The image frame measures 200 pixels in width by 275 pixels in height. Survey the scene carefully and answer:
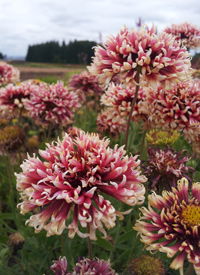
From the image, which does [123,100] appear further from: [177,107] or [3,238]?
[3,238]

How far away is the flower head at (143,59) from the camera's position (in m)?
1.34

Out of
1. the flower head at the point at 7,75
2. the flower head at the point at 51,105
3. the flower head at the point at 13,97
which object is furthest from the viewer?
the flower head at the point at 7,75

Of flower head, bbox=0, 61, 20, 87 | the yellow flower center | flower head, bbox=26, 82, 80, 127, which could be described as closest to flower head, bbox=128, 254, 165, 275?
the yellow flower center

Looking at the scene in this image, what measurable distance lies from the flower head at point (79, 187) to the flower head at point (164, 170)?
27 cm

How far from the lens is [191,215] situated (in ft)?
3.03

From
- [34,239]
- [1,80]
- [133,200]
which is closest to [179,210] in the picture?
[133,200]

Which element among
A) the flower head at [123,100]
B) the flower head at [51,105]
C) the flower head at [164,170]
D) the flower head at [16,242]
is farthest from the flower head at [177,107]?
the flower head at [16,242]

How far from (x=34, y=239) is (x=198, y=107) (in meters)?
1.45

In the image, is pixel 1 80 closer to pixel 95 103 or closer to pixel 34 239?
pixel 95 103

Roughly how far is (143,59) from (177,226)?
0.85 meters

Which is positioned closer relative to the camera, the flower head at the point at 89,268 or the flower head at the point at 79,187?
the flower head at the point at 79,187

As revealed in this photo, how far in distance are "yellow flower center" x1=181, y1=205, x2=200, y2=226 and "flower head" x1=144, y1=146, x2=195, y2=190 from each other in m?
0.26

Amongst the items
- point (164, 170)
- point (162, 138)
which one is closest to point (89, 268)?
point (164, 170)

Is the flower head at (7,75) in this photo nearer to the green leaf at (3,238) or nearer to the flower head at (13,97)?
the flower head at (13,97)
